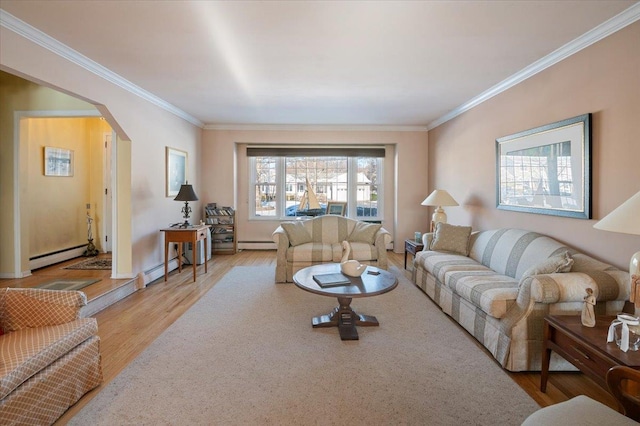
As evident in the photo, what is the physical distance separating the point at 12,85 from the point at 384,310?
5.57m

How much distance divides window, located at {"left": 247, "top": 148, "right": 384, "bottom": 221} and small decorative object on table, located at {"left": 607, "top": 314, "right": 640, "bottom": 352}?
17.8 ft

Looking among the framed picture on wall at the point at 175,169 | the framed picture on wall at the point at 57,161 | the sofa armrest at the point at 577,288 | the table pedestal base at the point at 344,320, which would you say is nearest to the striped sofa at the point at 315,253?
the table pedestal base at the point at 344,320

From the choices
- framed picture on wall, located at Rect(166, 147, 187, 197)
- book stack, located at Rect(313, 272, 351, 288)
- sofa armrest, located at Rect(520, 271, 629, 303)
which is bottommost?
book stack, located at Rect(313, 272, 351, 288)

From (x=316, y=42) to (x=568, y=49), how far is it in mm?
2231

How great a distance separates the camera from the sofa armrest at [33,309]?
2102 millimetres

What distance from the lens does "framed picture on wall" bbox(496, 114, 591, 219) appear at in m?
2.91

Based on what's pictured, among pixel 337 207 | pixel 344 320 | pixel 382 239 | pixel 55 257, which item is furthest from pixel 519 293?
pixel 55 257

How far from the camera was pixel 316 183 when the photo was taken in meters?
7.32

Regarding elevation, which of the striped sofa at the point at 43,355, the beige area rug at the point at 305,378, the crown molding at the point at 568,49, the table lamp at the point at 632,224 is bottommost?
the beige area rug at the point at 305,378

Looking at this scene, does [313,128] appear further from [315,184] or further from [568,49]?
[568,49]

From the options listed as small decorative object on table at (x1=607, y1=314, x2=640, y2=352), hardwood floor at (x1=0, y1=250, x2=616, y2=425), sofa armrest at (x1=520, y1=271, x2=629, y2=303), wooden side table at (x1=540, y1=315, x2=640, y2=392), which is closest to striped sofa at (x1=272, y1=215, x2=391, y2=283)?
hardwood floor at (x1=0, y1=250, x2=616, y2=425)

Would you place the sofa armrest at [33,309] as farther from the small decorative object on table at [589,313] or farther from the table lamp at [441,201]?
the table lamp at [441,201]

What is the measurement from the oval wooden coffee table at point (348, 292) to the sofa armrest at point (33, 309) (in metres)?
1.72

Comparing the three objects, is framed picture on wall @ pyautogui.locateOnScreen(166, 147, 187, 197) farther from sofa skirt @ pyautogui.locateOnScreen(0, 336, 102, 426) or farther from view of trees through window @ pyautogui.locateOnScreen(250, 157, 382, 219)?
sofa skirt @ pyautogui.locateOnScreen(0, 336, 102, 426)
